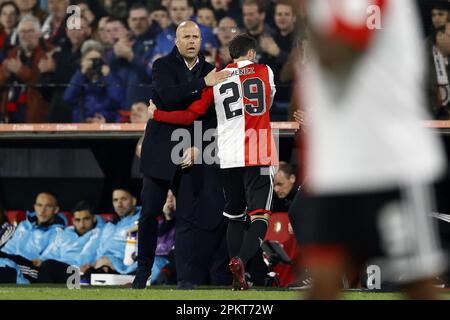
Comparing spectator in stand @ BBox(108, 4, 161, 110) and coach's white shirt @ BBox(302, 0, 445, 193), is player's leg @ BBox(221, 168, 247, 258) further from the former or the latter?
coach's white shirt @ BBox(302, 0, 445, 193)

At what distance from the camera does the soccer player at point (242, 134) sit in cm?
838

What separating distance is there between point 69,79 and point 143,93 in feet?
3.19

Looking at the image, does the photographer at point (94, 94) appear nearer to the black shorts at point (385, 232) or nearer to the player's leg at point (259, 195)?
the player's leg at point (259, 195)

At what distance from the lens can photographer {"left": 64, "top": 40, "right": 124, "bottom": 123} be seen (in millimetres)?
11578

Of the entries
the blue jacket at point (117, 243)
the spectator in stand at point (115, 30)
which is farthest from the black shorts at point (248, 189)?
the spectator in stand at point (115, 30)

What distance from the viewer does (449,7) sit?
11.4 metres

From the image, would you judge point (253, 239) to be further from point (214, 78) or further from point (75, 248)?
point (75, 248)

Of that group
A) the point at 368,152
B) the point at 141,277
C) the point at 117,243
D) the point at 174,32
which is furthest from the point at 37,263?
the point at 368,152

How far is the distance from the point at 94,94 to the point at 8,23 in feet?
6.70

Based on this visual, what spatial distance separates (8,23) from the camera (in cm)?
1309

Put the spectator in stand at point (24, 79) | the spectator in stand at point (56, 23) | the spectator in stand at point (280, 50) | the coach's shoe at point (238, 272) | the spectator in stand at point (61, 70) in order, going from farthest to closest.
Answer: the spectator in stand at point (56, 23) → the spectator in stand at point (24, 79) → the spectator in stand at point (61, 70) → the spectator in stand at point (280, 50) → the coach's shoe at point (238, 272)

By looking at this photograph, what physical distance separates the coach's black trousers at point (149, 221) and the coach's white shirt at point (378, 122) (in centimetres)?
442
